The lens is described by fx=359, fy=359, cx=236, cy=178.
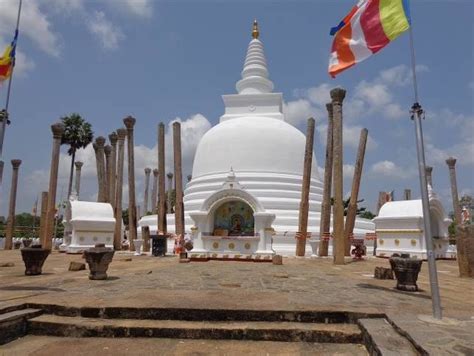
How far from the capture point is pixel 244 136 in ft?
81.3

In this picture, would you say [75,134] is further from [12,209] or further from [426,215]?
[426,215]

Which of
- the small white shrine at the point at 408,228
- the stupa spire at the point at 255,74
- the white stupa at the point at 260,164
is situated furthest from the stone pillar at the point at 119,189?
the small white shrine at the point at 408,228

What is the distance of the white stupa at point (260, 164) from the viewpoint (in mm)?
21844

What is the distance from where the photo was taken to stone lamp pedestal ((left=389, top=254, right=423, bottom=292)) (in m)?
7.36

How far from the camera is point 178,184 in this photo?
19.3 metres

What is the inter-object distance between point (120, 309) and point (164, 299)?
848 mm

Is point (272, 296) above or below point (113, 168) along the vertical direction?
below

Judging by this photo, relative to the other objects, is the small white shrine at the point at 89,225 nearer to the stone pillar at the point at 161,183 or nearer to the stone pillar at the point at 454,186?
the stone pillar at the point at 161,183

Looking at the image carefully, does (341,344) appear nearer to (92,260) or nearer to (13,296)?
(13,296)

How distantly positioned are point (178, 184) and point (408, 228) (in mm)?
12173

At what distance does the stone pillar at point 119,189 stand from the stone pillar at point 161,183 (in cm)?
445

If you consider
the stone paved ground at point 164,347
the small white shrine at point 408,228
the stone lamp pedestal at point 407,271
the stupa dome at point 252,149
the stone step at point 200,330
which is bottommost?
the stone paved ground at point 164,347

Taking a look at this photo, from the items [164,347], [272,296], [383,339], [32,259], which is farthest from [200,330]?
[32,259]

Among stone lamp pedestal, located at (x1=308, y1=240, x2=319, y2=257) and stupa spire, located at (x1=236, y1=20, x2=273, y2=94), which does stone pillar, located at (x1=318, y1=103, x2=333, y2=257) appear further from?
stupa spire, located at (x1=236, y1=20, x2=273, y2=94)
